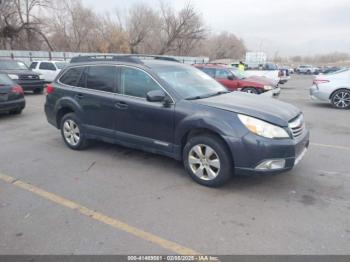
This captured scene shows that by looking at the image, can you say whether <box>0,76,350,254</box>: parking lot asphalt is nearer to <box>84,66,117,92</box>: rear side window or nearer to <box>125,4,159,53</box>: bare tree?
<box>84,66,117,92</box>: rear side window

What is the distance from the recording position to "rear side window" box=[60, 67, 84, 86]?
5.43 meters

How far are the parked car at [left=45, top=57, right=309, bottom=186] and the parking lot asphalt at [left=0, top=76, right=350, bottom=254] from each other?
0.39 m

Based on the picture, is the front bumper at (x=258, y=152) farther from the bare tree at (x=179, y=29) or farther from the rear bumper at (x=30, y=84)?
the bare tree at (x=179, y=29)

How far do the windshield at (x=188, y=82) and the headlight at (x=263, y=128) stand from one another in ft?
3.35

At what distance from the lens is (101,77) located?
16.5 ft

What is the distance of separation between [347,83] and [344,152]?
598 centimetres

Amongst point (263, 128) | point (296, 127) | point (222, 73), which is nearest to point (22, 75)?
point (222, 73)

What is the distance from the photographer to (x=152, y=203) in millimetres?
3545

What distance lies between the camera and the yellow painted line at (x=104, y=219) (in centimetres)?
273

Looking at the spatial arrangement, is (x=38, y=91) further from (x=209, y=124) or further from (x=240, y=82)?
(x=209, y=124)

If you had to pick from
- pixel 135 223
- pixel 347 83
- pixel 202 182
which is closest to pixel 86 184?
pixel 135 223

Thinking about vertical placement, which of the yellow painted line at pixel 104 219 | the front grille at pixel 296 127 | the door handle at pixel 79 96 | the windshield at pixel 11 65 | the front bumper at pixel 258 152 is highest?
the windshield at pixel 11 65

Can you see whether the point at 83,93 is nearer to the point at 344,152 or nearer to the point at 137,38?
the point at 344,152

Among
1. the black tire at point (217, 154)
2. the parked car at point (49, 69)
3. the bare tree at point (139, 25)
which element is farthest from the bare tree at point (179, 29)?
the black tire at point (217, 154)
